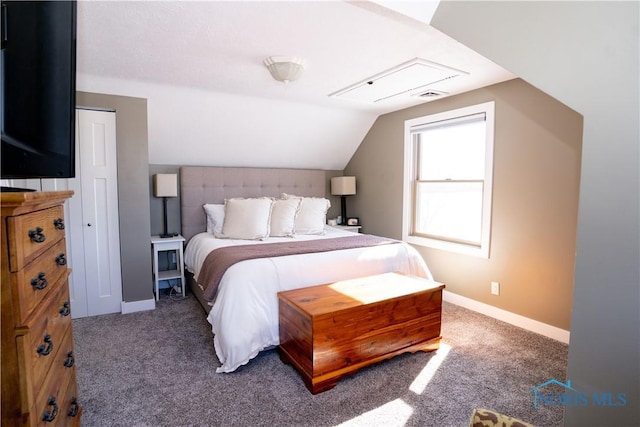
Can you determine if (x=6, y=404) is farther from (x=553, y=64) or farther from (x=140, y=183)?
(x=140, y=183)

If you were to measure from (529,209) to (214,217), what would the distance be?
10.7ft

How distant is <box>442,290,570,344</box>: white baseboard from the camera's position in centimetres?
287

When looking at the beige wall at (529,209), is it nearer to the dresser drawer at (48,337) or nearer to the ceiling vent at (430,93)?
the ceiling vent at (430,93)

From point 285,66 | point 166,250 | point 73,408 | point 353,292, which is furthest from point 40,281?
point 166,250

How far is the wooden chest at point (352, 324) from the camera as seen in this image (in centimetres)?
212

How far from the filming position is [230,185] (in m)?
4.50

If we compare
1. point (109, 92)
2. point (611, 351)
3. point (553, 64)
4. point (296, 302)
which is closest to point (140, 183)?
point (109, 92)

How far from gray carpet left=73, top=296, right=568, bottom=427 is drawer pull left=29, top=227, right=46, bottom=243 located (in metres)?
1.26

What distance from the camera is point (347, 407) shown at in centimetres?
198

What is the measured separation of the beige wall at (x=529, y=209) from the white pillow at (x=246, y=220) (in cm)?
205

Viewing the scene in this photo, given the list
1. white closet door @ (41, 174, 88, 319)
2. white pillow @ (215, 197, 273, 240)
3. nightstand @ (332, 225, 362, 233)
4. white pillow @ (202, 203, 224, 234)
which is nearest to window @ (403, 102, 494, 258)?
nightstand @ (332, 225, 362, 233)

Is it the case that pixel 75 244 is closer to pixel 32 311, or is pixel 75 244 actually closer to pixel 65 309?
pixel 65 309

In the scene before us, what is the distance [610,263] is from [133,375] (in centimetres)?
266

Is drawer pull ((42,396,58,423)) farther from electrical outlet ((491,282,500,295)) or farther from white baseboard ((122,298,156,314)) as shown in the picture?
electrical outlet ((491,282,500,295))
